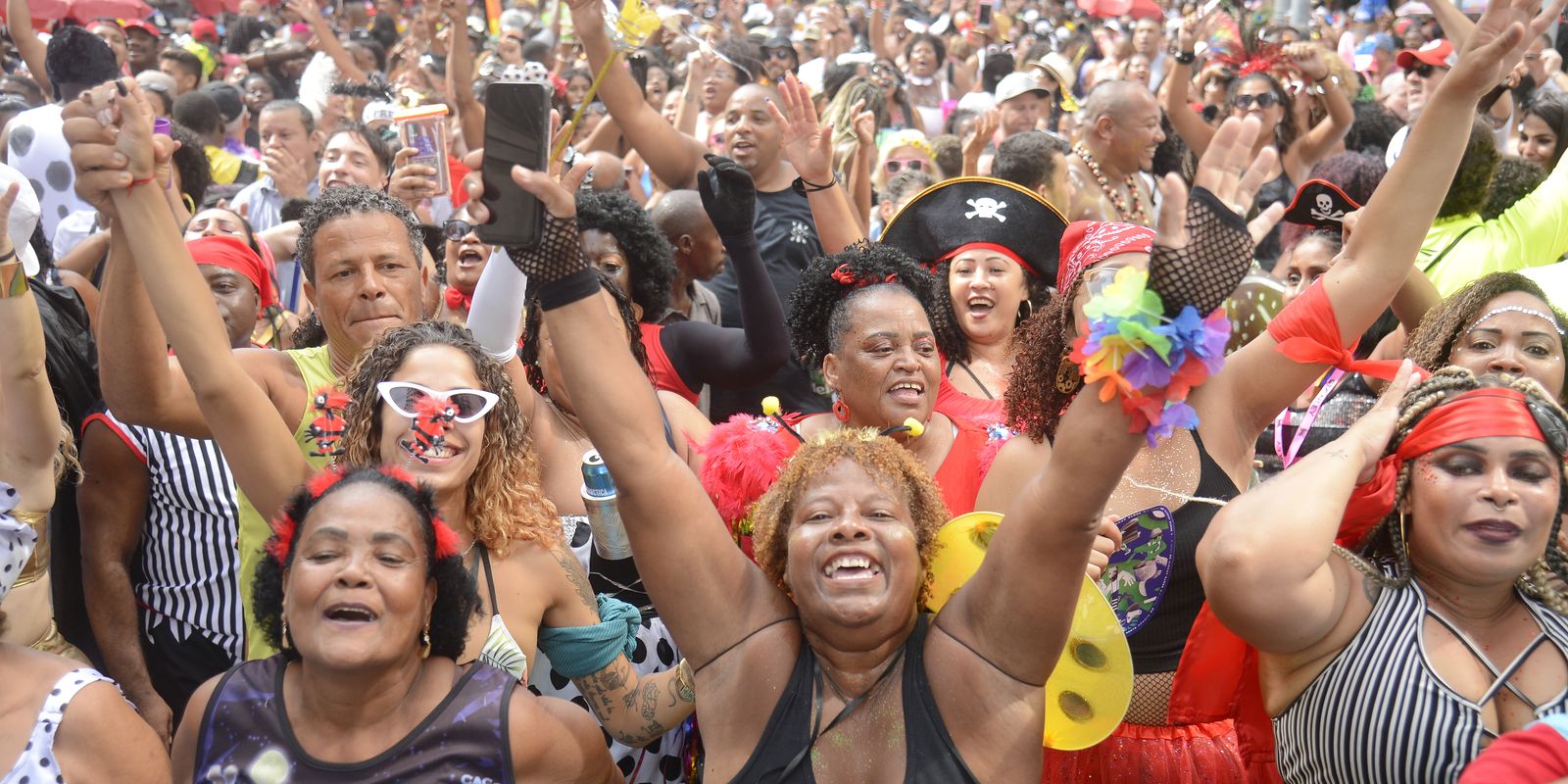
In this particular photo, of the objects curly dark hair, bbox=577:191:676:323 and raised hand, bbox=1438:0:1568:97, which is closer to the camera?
raised hand, bbox=1438:0:1568:97

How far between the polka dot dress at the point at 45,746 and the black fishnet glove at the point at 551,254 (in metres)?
1.12

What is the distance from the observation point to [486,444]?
3.22 meters

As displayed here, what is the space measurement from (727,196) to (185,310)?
1649 millimetres

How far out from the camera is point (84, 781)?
252 cm

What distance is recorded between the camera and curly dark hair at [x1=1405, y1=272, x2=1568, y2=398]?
3498 millimetres

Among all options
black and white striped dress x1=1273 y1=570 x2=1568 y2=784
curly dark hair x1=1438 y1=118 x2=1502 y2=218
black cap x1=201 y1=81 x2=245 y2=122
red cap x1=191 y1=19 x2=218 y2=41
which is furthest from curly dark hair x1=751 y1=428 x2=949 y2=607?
red cap x1=191 y1=19 x2=218 y2=41

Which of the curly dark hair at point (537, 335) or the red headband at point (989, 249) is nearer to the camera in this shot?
the curly dark hair at point (537, 335)

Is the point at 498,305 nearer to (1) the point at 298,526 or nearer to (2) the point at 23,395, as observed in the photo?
(1) the point at 298,526

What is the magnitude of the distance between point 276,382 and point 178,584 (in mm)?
735

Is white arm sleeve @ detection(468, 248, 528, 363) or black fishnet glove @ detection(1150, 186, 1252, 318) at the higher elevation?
black fishnet glove @ detection(1150, 186, 1252, 318)

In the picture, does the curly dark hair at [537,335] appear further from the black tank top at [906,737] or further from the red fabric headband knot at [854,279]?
the black tank top at [906,737]

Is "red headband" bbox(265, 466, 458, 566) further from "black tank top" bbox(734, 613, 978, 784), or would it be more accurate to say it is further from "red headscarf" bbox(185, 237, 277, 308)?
"red headscarf" bbox(185, 237, 277, 308)

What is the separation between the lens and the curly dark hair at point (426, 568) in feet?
9.07

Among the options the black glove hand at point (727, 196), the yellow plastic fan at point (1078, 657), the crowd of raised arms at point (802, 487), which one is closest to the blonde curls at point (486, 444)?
the crowd of raised arms at point (802, 487)
